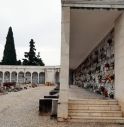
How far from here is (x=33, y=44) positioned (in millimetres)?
88312

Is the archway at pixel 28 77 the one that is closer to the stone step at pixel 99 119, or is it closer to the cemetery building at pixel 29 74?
the cemetery building at pixel 29 74

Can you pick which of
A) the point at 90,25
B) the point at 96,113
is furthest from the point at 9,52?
the point at 96,113

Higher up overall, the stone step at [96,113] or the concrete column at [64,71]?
the concrete column at [64,71]

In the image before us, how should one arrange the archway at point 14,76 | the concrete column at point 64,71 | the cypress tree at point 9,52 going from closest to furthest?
the concrete column at point 64,71 < the cypress tree at point 9,52 < the archway at point 14,76

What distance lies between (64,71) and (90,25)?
2.98 metres

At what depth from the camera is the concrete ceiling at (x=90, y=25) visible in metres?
11.8

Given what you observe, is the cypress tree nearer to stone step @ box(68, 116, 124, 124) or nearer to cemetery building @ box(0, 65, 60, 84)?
cemetery building @ box(0, 65, 60, 84)

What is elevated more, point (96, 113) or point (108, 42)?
point (108, 42)

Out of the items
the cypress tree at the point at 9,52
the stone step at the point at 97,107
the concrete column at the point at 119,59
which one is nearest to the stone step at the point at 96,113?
the stone step at the point at 97,107

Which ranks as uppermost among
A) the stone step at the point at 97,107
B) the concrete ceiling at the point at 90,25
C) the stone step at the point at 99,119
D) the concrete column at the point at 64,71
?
the concrete ceiling at the point at 90,25

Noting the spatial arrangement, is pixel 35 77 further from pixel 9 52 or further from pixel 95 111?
pixel 95 111

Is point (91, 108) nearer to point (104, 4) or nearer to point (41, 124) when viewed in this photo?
point (41, 124)

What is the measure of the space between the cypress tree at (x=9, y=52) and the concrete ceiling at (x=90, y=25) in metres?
61.9

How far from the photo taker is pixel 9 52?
260 ft
